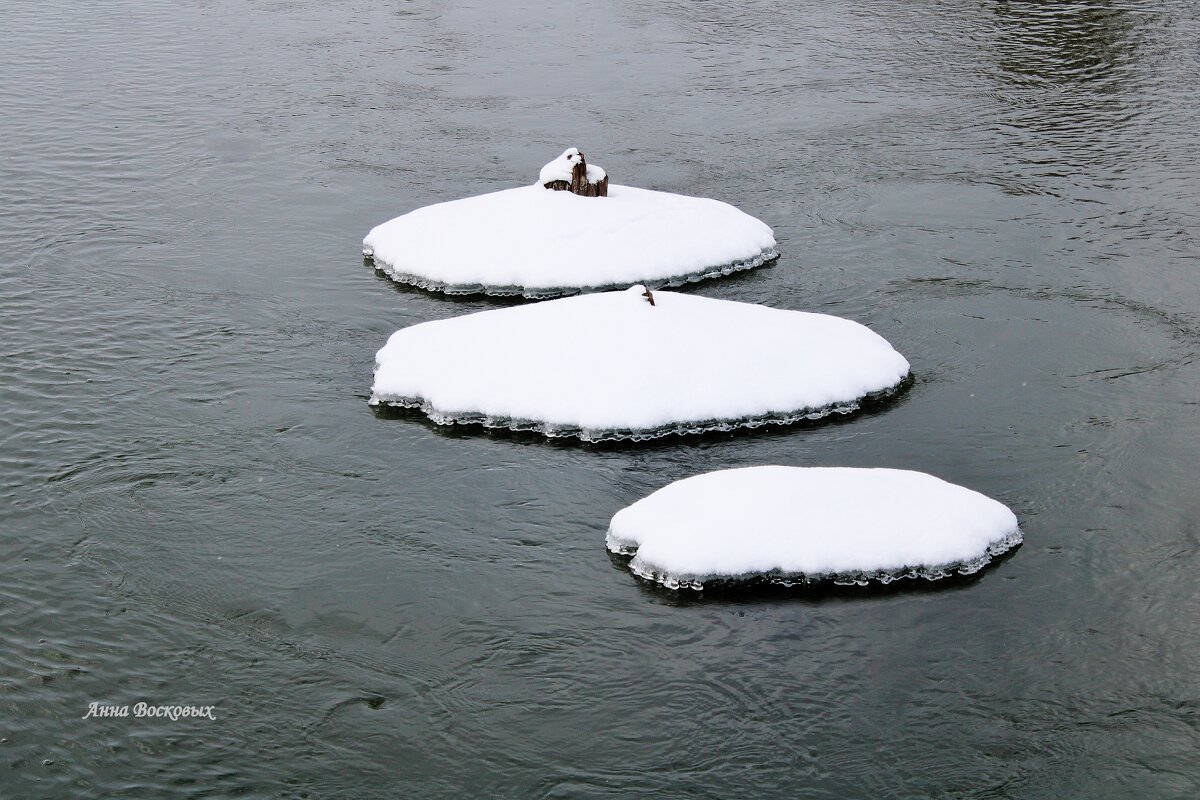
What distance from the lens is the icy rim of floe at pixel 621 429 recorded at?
578 inches

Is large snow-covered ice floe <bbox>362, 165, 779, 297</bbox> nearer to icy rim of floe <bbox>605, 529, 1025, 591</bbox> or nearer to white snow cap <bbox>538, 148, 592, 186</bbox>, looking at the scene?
white snow cap <bbox>538, 148, 592, 186</bbox>

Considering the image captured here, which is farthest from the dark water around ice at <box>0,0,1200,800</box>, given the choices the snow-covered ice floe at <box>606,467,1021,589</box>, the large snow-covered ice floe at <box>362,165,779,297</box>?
the large snow-covered ice floe at <box>362,165,779,297</box>

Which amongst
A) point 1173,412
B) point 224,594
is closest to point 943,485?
point 1173,412

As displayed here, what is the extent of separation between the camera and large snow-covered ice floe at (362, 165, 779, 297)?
61.0ft

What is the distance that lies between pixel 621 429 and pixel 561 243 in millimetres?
5226

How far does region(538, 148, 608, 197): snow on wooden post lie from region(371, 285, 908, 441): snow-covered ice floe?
14.1ft

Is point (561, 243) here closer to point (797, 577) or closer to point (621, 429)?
point (621, 429)

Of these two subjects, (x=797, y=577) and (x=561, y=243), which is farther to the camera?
(x=561, y=243)

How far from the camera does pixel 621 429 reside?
14.6 metres

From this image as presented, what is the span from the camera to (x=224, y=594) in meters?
12.3

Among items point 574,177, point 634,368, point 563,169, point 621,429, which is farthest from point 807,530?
point 563,169

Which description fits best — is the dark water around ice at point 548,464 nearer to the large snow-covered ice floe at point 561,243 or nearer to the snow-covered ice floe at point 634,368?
the snow-covered ice floe at point 634,368

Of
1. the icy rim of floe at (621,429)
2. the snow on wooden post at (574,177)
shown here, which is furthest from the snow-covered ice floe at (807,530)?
the snow on wooden post at (574,177)

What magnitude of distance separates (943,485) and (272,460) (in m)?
7.65
